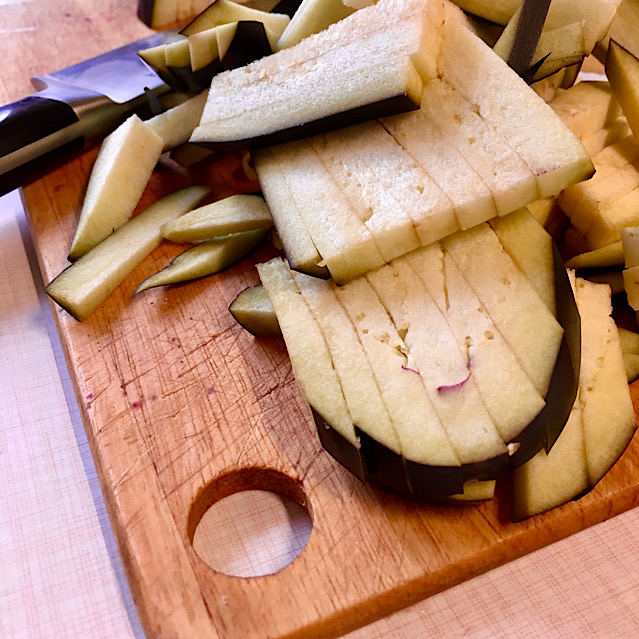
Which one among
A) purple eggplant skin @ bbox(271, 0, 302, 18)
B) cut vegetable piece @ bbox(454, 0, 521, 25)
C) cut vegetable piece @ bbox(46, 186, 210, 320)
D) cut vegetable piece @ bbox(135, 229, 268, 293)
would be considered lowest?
cut vegetable piece @ bbox(135, 229, 268, 293)

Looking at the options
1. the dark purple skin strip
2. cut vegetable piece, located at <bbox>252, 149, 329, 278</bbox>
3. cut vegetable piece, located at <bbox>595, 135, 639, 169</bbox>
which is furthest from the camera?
cut vegetable piece, located at <bbox>595, 135, 639, 169</bbox>

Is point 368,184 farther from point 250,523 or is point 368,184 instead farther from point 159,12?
point 159,12

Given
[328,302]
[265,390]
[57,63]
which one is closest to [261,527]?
[265,390]

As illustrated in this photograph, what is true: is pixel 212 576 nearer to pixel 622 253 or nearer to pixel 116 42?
pixel 622 253

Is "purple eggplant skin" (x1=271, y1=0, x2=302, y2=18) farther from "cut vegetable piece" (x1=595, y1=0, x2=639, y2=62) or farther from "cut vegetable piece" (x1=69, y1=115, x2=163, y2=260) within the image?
"cut vegetable piece" (x1=595, y1=0, x2=639, y2=62)

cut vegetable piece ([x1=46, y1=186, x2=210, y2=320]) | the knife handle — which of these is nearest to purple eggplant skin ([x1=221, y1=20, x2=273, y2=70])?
cut vegetable piece ([x1=46, y1=186, x2=210, y2=320])

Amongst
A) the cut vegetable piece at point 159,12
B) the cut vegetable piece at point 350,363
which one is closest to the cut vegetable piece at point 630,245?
the cut vegetable piece at point 350,363
